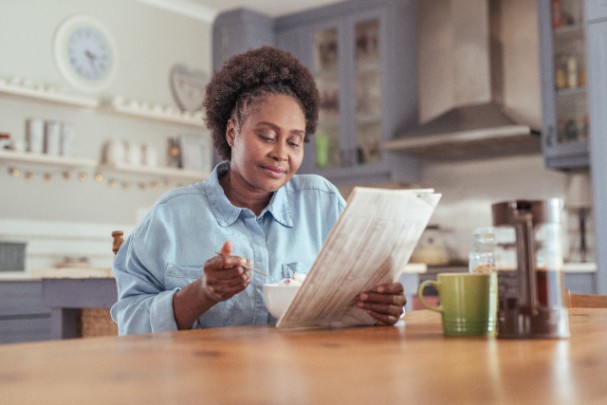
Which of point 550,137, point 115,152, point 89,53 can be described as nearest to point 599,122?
→ point 550,137

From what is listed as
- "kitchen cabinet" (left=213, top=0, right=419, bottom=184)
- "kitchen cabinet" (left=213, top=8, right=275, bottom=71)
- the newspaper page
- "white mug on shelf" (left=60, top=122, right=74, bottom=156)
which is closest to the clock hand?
"white mug on shelf" (left=60, top=122, right=74, bottom=156)

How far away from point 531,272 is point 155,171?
4.34 metres

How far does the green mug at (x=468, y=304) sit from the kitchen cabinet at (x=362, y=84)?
391 centimetres

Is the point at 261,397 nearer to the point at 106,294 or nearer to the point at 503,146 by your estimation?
the point at 106,294

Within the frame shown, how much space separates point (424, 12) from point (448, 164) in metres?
1.07

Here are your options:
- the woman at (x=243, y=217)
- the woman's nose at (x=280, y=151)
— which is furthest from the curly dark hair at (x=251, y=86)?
the woman's nose at (x=280, y=151)

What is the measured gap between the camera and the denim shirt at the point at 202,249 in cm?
136

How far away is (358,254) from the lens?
42.5 inches

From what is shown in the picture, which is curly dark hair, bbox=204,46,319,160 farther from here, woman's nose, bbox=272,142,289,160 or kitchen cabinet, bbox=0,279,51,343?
kitchen cabinet, bbox=0,279,51,343

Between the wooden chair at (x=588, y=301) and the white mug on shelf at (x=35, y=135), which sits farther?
the white mug on shelf at (x=35, y=135)

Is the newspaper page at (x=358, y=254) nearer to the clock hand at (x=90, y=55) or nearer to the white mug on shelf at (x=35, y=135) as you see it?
the white mug on shelf at (x=35, y=135)

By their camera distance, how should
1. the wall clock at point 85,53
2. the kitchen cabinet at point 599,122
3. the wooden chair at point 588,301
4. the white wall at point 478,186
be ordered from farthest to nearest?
the wall clock at point 85,53 → the white wall at point 478,186 → the kitchen cabinet at point 599,122 → the wooden chair at point 588,301

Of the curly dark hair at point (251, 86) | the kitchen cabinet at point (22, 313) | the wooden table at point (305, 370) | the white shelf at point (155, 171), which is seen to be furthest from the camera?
the white shelf at point (155, 171)

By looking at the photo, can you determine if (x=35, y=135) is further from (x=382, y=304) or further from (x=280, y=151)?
(x=382, y=304)
